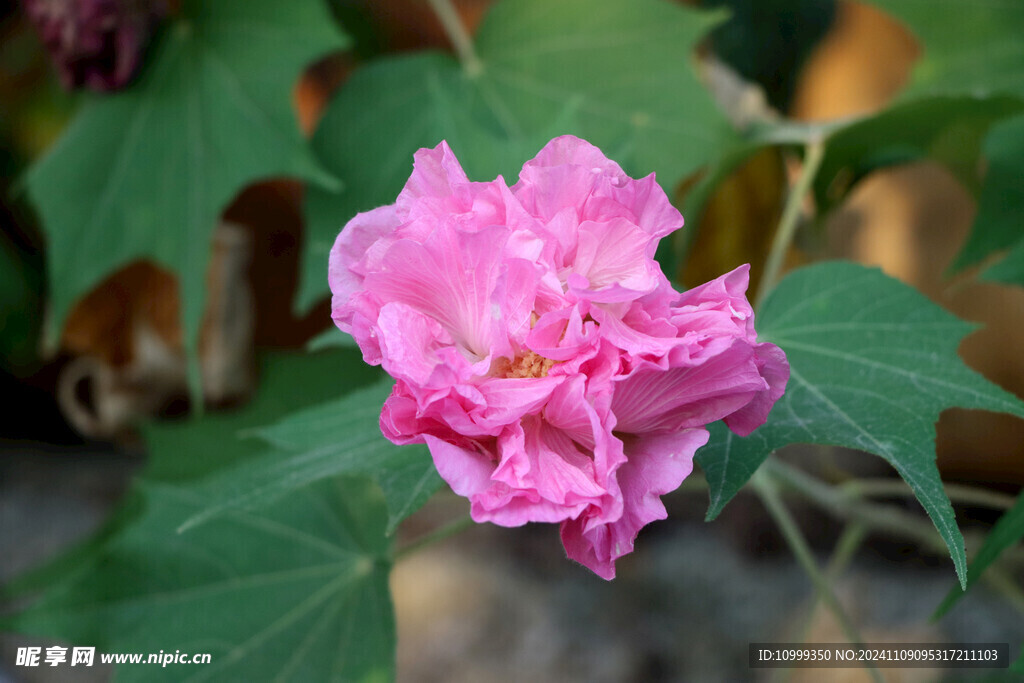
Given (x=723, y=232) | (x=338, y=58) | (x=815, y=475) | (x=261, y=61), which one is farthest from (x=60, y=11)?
(x=815, y=475)

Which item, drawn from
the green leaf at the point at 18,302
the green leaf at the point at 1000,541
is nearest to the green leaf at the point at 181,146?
the green leaf at the point at 18,302

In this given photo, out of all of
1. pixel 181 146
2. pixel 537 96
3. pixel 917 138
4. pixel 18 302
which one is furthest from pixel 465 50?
Result: pixel 18 302

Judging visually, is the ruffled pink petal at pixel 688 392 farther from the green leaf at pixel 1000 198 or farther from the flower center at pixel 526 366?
the green leaf at pixel 1000 198

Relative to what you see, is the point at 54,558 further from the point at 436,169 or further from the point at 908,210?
the point at 908,210

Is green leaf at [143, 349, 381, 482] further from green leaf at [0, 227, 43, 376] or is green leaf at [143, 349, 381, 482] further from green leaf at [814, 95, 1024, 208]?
green leaf at [814, 95, 1024, 208]

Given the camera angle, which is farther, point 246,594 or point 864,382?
point 246,594

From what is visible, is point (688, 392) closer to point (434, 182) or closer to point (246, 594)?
point (434, 182)
